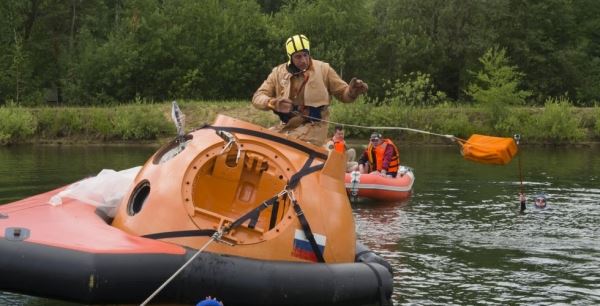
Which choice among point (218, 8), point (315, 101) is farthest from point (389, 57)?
point (315, 101)

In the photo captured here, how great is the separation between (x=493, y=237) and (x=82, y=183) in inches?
244

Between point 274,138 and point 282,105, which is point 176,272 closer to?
point 274,138

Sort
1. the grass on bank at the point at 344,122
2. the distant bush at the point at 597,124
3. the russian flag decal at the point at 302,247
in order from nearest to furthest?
the russian flag decal at the point at 302,247
the grass on bank at the point at 344,122
the distant bush at the point at 597,124

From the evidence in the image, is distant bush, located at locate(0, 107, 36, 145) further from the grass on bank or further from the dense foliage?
the dense foliage

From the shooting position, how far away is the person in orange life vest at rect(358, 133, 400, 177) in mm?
17547

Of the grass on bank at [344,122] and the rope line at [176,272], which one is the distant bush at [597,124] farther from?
the rope line at [176,272]

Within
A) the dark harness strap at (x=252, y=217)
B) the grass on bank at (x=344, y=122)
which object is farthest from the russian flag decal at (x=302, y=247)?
the grass on bank at (x=344, y=122)

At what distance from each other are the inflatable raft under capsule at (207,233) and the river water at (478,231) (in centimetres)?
107

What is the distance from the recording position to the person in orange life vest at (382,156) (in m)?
17.5

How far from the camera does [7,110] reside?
3606cm

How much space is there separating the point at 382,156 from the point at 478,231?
193 inches

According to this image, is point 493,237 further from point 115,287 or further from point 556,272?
point 115,287

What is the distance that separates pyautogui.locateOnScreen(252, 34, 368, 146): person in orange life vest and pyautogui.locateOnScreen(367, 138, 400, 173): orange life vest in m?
7.98

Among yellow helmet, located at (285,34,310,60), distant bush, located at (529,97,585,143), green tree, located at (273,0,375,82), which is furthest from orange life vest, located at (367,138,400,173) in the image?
green tree, located at (273,0,375,82)
